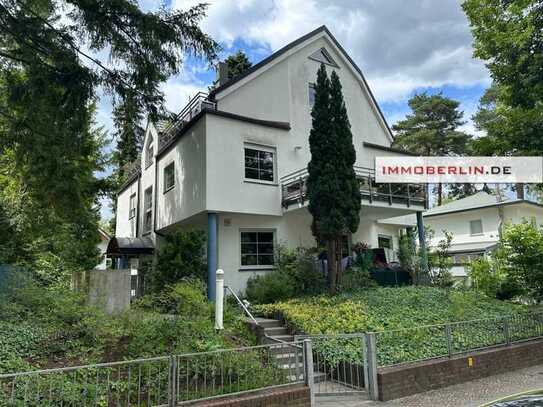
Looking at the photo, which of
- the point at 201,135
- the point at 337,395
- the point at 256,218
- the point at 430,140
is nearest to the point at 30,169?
the point at 201,135

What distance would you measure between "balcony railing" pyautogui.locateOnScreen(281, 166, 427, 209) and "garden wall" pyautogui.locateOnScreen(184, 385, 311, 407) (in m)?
7.55

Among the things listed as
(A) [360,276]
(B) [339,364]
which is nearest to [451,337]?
(B) [339,364]

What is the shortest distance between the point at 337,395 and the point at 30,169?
930cm

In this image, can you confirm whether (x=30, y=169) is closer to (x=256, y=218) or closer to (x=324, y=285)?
(x=256, y=218)

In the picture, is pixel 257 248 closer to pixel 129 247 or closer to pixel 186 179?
pixel 186 179

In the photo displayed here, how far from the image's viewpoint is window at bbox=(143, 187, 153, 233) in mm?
18484

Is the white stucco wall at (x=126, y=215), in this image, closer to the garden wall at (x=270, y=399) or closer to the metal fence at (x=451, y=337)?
the metal fence at (x=451, y=337)

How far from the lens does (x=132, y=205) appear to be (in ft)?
72.7

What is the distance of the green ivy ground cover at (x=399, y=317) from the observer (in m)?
7.67

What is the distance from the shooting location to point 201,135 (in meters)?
13.2

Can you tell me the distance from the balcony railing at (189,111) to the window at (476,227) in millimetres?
22272

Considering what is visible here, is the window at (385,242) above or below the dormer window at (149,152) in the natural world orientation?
below

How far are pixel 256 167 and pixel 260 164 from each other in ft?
0.75

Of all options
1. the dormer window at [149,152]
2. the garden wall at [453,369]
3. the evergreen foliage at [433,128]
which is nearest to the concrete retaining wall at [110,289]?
the garden wall at [453,369]
